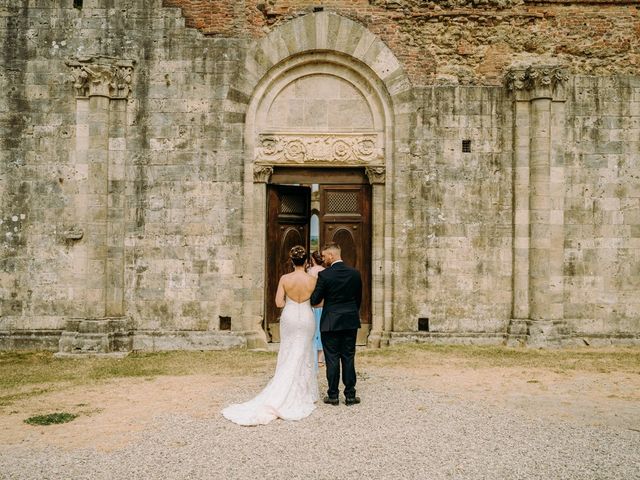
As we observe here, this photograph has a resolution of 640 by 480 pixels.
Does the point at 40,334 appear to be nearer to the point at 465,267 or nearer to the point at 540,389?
the point at 465,267

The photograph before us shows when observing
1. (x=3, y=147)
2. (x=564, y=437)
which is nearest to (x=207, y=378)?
(x=564, y=437)

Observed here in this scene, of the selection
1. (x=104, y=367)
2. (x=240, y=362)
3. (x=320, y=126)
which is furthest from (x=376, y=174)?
(x=104, y=367)

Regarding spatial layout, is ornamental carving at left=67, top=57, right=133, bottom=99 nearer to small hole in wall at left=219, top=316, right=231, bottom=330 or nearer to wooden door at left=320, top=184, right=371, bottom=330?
wooden door at left=320, top=184, right=371, bottom=330

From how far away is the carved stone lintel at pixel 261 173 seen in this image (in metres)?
11.4

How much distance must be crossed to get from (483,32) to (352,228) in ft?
15.4

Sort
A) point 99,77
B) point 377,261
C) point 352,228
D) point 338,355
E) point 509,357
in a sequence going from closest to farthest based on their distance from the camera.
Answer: point 338,355
point 509,357
point 99,77
point 377,261
point 352,228

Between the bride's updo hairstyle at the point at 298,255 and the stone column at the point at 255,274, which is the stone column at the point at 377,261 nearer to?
the stone column at the point at 255,274

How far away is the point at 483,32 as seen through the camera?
11.6 meters

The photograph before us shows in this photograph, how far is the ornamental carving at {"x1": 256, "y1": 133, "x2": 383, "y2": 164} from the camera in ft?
37.9

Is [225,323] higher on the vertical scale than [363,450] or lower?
higher

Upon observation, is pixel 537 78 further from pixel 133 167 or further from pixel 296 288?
pixel 133 167

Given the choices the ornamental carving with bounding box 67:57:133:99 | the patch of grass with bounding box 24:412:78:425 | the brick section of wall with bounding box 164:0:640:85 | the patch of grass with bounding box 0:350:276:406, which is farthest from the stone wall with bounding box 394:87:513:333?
the patch of grass with bounding box 24:412:78:425

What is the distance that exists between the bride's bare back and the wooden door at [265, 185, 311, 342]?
444cm

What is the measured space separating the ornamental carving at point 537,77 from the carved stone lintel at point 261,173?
504 centimetres
